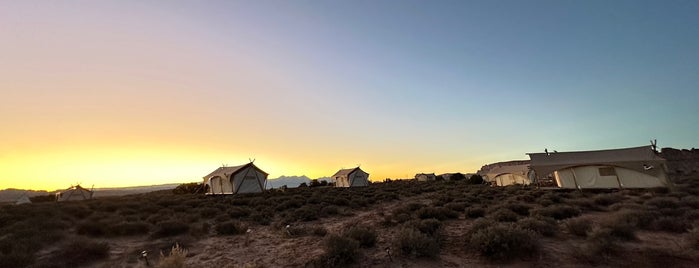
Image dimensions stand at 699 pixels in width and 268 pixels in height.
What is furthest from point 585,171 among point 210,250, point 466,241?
point 210,250

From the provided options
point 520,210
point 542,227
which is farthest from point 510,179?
point 542,227

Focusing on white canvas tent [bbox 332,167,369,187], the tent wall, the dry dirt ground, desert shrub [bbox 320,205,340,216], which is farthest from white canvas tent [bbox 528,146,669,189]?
white canvas tent [bbox 332,167,369,187]

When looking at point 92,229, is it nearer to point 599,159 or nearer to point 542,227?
point 542,227

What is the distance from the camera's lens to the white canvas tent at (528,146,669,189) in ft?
72.7

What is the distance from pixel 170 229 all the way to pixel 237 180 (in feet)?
63.3

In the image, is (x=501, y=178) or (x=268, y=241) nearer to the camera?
(x=268, y=241)

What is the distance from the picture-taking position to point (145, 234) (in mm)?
10508

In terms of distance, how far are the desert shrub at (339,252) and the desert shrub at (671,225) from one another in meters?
9.14

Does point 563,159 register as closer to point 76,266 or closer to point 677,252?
point 677,252

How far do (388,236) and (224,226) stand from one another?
19.3 feet

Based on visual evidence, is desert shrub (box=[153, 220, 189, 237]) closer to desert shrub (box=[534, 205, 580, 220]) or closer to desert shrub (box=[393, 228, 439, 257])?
desert shrub (box=[393, 228, 439, 257])

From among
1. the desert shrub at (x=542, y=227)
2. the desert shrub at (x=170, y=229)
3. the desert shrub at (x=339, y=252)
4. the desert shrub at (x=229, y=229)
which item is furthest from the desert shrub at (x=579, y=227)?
the desert shrub at (x=170, y=229)

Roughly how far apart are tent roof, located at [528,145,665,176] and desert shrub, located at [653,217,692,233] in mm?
18220

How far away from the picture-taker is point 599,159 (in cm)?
2441
